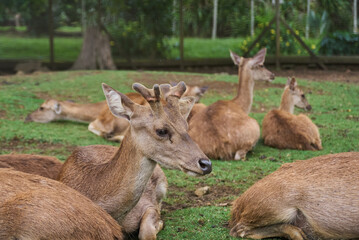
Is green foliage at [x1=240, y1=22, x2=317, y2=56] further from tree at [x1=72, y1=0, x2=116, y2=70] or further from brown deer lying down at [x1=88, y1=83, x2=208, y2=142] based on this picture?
brown deer lying down at [x1=88, y1=83, x2=208, y2=142]

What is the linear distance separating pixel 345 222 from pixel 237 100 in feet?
18.7

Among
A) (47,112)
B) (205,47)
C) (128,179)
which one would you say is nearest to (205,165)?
(128,179)

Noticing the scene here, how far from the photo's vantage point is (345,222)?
14.9ft

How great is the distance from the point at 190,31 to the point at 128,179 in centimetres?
1324

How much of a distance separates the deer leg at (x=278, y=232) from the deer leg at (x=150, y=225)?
779 millimetres

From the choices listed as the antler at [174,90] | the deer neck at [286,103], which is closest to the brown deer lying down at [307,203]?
the antler at [174,90]

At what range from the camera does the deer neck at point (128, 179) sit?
4758 mm

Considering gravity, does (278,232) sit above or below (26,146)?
above

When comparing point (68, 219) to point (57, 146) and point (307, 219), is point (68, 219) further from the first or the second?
point (57, 146)

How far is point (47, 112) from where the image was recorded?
11.2 meters

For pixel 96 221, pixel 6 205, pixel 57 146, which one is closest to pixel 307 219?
pixel 96 221

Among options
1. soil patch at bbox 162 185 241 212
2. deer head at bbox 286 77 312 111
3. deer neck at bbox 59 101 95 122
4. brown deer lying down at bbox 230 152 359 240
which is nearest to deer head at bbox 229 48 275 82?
deer head at bbox 286 77 312 111

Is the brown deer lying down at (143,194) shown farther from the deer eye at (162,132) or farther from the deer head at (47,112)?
the deer head at (47,112)

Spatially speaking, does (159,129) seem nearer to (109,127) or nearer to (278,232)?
(278,232)
